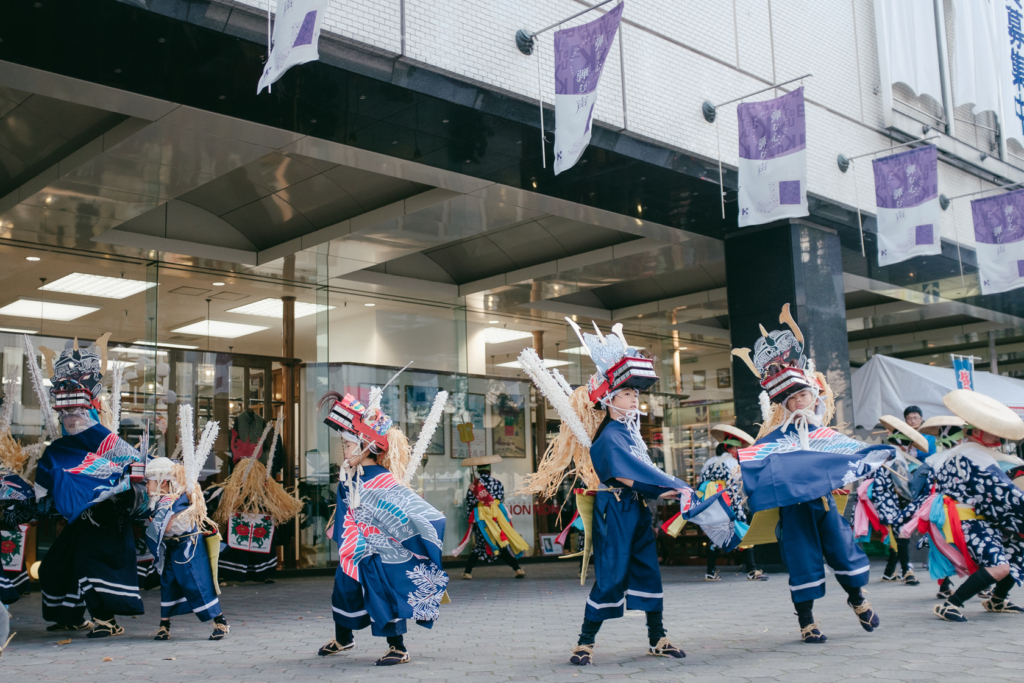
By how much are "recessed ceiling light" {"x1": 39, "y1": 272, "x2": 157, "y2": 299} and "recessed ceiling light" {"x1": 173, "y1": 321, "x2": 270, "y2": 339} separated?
1549 millimetres

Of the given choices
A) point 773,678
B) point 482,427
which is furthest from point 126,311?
point 773,678

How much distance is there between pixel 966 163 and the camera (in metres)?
13.6

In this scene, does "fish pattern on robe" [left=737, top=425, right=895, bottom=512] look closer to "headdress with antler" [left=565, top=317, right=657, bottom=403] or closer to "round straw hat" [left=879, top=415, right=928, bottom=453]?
"headdress with antler" [left=565, top=317, right=657, bottom=403]

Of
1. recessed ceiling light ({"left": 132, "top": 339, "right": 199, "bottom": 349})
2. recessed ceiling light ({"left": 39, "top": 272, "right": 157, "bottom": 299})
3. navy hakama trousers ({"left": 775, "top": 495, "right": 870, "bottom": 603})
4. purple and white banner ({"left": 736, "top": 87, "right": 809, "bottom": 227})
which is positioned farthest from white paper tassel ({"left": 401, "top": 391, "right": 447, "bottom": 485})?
recessed ceiling light ({"left": 39, "top": 272, "right": 157, "bottom": 299})

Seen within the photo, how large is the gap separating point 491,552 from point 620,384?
7.30 metres

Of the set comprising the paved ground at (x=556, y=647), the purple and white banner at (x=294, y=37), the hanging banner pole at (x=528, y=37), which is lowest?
the paved ground at (x=556, y=647)

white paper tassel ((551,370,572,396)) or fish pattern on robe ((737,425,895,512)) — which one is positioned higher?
white paper tassel ((551,370,572,396))

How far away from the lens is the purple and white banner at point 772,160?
8.97 meters

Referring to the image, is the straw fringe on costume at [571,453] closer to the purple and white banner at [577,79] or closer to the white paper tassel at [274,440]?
the purple and white banner at [577,79]

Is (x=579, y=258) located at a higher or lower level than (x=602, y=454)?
higher

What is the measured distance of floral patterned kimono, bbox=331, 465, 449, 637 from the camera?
5.48 metres

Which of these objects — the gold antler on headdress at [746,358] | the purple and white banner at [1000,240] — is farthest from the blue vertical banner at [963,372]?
the gold antler on headdress at [746,358]

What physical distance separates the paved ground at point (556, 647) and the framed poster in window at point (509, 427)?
576 centimetres

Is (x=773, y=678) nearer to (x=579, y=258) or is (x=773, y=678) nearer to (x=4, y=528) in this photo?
(x=4, y=528)
